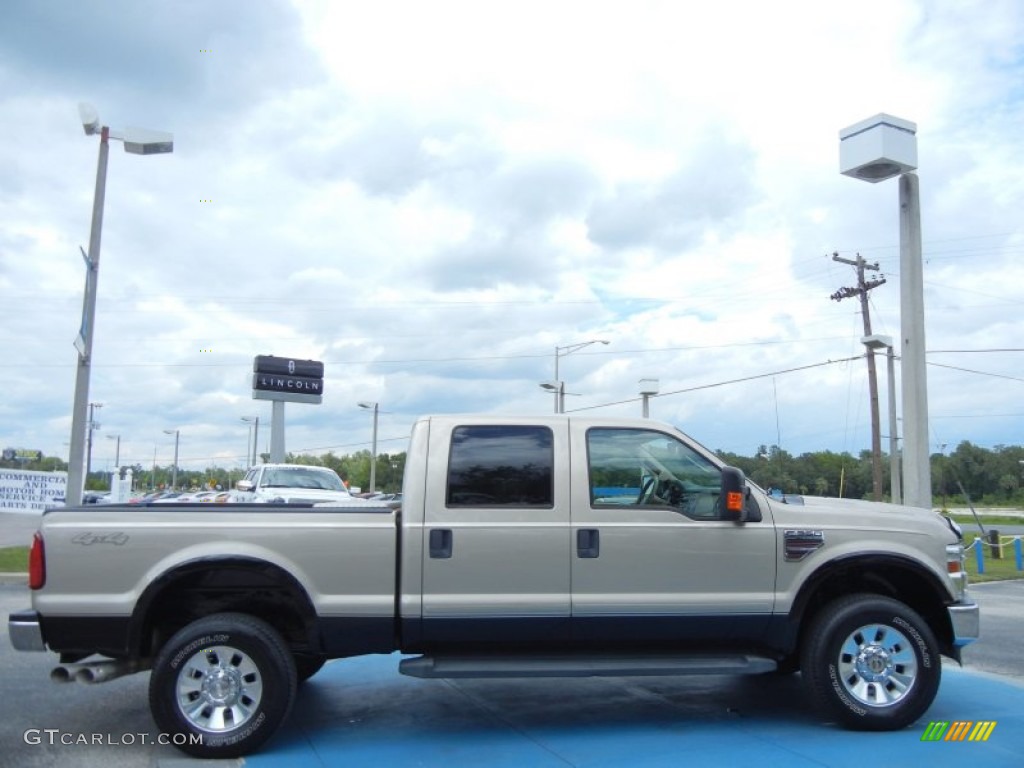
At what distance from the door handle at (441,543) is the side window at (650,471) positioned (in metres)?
1.02

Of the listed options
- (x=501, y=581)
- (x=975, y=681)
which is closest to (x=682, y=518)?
(x=501, y=581)

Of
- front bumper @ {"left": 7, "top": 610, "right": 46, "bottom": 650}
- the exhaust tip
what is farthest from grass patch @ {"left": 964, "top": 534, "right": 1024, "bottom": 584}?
front bumper @ {"left": 7, "top": 610, "right": 46, "bottom": 650}

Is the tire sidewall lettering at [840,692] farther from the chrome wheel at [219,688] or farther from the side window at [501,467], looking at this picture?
the chrome wheel at [219,688]

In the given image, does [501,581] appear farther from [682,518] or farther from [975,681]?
[975,681]

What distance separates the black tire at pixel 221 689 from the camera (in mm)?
5188

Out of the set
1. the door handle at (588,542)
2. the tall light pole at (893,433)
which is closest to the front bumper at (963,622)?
the door handle at (588,542)

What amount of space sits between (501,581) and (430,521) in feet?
1.87

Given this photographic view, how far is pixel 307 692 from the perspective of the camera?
6.96m

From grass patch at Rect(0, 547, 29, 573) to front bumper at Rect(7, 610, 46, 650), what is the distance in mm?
10942

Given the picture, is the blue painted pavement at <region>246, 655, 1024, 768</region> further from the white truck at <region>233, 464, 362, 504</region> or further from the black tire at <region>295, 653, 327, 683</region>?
the white truck at <region>233, 464, 362, 504</region>

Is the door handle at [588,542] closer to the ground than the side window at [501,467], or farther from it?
closer to the ground

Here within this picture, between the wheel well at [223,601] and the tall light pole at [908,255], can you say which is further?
the tall light pole at [908,255]

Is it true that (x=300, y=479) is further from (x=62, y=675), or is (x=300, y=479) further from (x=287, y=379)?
(x=287, y=379)

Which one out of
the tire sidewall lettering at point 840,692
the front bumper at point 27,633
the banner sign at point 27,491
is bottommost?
the tire sidewall lettering at point 840,692
